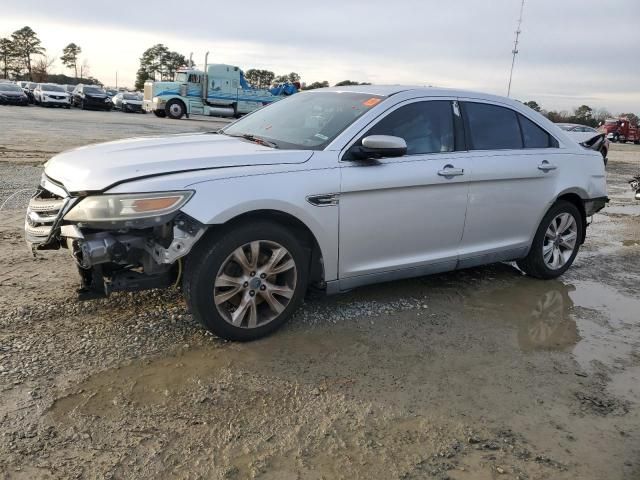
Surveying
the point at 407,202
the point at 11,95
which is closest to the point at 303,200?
the point at 407,202

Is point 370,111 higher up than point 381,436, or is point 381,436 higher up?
point 370,111

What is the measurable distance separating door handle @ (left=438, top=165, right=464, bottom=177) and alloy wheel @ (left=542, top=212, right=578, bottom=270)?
1.49 meters

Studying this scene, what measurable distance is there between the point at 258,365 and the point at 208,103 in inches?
1255

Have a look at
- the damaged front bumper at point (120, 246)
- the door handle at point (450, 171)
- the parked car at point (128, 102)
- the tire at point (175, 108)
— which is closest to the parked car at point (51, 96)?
the parked car at point (128, 102)

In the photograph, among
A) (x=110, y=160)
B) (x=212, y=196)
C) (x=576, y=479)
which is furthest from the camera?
(x=110, y=160)

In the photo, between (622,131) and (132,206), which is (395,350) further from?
(622,131)

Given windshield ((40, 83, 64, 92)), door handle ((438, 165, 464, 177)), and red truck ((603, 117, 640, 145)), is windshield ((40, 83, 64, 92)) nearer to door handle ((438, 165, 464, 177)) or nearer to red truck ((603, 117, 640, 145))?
door handle ((438, 165, 464, 177))

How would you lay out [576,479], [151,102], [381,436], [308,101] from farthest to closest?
[151,102] < [308,101] < [381,436] < [576,479]

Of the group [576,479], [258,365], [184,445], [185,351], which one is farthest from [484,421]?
[185,351]

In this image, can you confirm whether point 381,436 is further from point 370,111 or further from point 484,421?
point 370,111

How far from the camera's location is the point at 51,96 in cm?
3878

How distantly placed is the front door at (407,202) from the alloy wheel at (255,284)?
47cm

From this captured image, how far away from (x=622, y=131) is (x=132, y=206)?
50.2 meters

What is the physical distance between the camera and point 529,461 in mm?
2721
